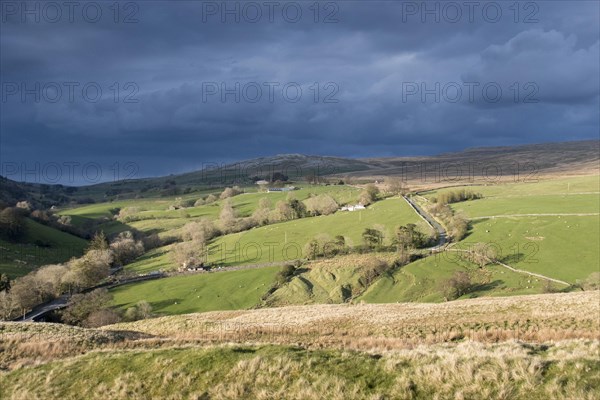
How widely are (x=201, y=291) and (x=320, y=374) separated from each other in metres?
84.2

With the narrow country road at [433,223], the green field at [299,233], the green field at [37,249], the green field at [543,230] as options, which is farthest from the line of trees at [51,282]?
the green field at [543,230]

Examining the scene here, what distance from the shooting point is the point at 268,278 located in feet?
333

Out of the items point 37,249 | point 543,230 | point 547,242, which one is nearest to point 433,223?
point 543,230

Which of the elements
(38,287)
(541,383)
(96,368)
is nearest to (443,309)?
(541,383)

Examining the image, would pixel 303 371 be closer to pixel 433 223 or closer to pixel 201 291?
pixel 201 291

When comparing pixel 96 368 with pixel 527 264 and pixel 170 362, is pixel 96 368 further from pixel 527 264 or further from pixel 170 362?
pixel 527 264

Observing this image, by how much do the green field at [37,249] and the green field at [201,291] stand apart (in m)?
35.7

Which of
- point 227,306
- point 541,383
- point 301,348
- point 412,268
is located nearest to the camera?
point 541,383

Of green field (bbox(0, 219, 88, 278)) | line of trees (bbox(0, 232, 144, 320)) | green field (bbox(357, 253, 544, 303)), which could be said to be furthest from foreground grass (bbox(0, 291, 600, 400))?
green field (bbox(0, 219, 88, 278))

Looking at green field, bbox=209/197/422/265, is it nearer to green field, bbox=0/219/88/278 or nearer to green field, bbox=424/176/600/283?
green field, bbox=424/176/600/283

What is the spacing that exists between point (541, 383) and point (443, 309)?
27.1 metres

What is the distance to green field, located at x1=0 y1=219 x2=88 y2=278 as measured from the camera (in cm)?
12231

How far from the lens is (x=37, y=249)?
149 m

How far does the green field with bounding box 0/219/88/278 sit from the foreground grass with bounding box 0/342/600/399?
4315 inches
